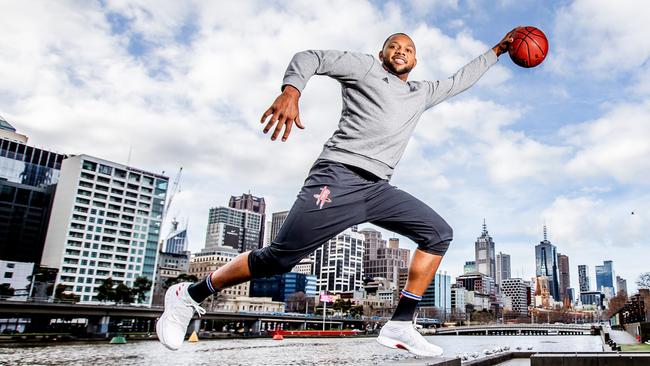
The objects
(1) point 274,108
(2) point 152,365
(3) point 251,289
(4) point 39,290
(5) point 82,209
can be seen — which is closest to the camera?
(1) point 274,108

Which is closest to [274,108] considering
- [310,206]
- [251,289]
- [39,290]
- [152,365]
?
[310,206]

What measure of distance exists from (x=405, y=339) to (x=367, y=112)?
2.20 metres

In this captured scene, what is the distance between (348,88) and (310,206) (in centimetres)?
119

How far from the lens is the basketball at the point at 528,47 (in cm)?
556

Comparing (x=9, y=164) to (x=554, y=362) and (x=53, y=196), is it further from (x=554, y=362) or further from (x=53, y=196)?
(x=554, y=362)

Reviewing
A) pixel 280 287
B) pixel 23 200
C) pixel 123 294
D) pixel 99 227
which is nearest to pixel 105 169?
pixel 99 227

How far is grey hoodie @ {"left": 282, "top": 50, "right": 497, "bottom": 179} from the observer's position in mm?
4309

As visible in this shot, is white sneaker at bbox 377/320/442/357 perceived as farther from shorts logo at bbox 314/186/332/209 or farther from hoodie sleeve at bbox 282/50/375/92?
hoodie sleeve at bbox 282/50/375/92

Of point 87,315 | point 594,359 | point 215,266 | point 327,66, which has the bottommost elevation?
point 87,315

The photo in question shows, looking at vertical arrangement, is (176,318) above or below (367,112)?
below

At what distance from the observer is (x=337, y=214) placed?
4.16 meters

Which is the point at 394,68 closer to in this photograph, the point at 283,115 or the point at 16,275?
the point at 283,115

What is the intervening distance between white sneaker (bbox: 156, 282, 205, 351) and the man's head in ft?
9.53

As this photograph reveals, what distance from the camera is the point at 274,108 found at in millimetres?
3727
